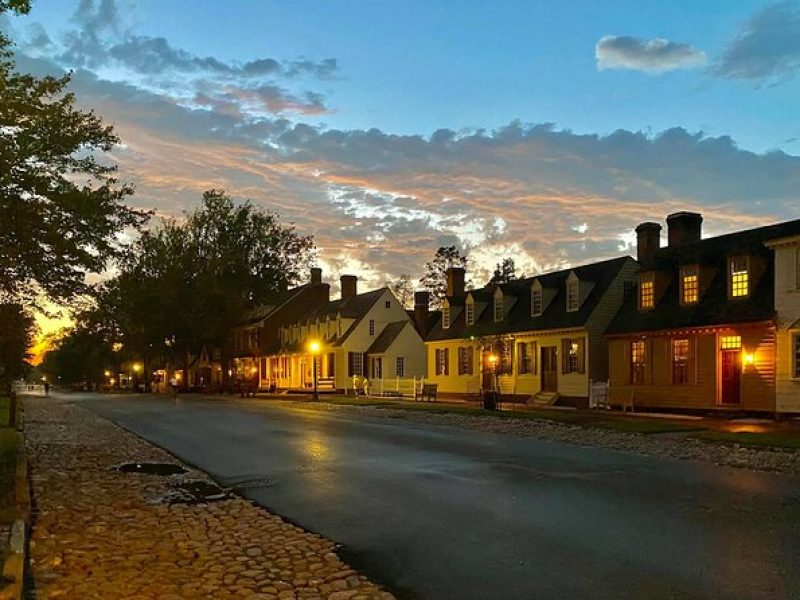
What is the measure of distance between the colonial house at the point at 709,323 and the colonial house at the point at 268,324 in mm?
41461

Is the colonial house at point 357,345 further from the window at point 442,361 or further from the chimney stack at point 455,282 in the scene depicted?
the chimney stack at point 455,282

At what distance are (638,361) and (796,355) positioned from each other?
8.06 m

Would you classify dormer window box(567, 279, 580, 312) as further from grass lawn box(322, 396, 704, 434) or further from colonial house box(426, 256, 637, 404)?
grass lawn box(322, 396, 704, 434)

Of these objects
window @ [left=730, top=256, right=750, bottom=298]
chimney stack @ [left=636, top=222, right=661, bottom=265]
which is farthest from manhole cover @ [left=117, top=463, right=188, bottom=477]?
chimney stack @ [left=636, top=222, right=661, bottom=265]

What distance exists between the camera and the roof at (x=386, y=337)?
5472 cm

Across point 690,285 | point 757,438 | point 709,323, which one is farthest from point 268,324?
point 757,438

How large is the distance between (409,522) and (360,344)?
47895 millimetres

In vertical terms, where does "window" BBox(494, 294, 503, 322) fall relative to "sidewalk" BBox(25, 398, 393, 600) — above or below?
above

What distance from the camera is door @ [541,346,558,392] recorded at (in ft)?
124

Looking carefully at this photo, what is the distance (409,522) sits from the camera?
958 centimetres

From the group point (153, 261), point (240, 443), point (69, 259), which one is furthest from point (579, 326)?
point (153, 261)

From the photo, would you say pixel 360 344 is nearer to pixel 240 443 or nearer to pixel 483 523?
pixel 240 443

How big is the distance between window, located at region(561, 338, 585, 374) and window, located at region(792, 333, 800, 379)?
11.2 meters

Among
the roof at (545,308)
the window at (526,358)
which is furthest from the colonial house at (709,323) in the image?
the window at (526,358)
